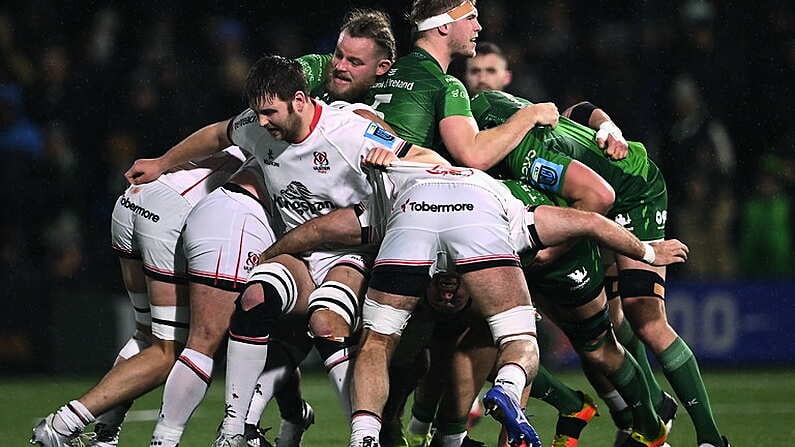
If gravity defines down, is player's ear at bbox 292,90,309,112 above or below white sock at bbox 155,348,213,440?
above

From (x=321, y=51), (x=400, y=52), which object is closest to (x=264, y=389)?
(x=321, y=51)

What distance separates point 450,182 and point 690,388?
1813 mm

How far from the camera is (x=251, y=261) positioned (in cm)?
677

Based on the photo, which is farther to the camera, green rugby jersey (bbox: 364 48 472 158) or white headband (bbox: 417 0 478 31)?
white headband (bbox: 417 0 478 31)

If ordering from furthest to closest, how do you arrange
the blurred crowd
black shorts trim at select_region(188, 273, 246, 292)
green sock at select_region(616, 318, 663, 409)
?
the blurred crowd < green sock at select_region(616, 318, 663, 409) < black shorts trim at select_region(188, 273, 246, 292)

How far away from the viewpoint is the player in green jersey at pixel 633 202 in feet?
23.1

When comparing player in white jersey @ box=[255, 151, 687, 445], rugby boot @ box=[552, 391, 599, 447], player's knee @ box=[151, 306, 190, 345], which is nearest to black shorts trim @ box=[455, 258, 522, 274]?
player in white jersey @ box=[255, 151, 687, 445]

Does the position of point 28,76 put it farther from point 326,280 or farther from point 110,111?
point 326,280

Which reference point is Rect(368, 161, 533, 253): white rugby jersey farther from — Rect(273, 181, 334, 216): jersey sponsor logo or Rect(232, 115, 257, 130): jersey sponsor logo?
Rect(232, 115, 257, 130): jersey sponsor logo

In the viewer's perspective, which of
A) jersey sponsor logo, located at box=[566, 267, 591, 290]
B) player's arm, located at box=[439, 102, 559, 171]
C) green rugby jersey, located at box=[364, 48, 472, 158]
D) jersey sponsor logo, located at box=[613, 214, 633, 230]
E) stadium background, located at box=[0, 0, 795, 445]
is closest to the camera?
player's arm, located at box=[439, 102, 559, 171]

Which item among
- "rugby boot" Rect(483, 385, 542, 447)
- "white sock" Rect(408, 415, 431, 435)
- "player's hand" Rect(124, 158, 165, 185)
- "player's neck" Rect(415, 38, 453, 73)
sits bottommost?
"white sock" Rect(408, 415, 431, 435)

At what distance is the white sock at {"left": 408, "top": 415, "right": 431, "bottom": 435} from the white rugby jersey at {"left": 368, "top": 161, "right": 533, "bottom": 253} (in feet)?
4.20

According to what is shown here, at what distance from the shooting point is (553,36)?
13.9 metres

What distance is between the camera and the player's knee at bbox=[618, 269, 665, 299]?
24.0ft
